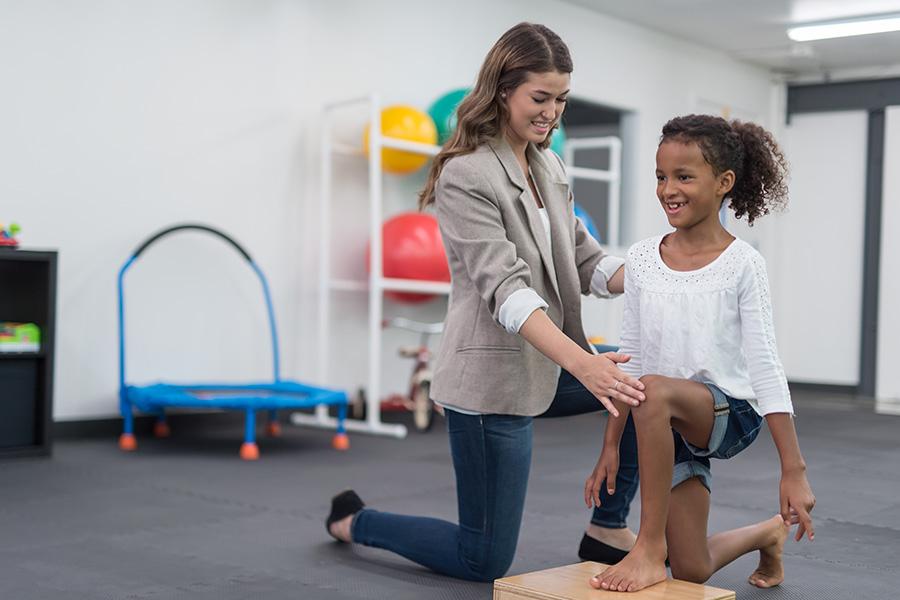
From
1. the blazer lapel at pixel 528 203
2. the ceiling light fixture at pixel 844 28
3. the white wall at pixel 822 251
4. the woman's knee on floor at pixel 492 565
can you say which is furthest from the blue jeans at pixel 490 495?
the white wall at pixel 822 251

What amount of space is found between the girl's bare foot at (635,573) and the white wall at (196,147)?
3392 millimetres

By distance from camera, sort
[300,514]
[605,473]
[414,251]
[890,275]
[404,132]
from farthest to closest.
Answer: [890,275], [404,132], [414,251], [300,514], [605,473]

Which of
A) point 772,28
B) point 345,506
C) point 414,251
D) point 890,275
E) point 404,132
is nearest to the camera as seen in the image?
point 345,506

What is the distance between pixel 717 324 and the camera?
6.92 feet

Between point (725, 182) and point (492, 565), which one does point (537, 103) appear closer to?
point (725, 182)

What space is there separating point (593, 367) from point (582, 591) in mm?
385

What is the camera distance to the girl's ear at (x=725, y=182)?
2.16 meters

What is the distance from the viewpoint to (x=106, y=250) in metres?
4.92

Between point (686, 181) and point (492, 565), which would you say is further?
point (492, 565)

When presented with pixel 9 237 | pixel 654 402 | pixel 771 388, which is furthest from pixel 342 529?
pixel 9 237

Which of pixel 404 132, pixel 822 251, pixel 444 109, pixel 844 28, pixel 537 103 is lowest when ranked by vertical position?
pixel 822 251

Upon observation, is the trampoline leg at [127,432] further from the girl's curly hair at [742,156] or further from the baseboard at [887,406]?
the baseboard at [887,406]

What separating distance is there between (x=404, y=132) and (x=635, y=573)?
12.4 feet

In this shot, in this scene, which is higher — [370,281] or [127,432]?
[370,281]
